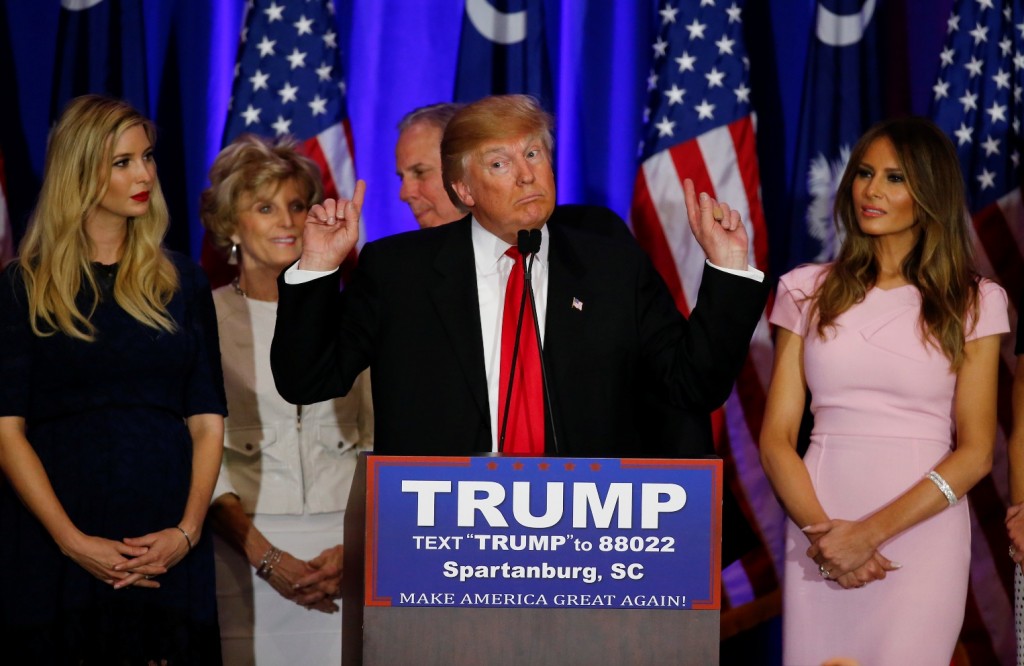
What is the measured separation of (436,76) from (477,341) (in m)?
2.21

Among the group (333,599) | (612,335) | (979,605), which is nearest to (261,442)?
(333,599)

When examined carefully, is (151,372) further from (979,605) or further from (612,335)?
(979,605)

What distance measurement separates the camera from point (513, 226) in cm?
229

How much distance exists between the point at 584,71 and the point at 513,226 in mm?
2106

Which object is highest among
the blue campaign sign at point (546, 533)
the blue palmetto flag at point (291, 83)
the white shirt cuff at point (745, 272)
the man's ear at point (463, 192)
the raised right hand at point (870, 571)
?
the blue palmetto flag at point (291, 83)

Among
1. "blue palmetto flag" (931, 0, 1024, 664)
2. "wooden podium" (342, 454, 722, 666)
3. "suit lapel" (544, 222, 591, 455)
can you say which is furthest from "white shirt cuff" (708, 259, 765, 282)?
"blue palmetto flag" (931, 0, 1024, 664)

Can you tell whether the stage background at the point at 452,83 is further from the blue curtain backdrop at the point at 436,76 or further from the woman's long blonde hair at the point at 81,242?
the woman's long blonde hair at the point at 81,242

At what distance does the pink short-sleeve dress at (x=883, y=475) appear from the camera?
2697mm

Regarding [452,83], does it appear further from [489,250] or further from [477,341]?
[477,341]

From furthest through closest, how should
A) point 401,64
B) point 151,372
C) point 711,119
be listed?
point 401,64, point 711,119, point 151,372

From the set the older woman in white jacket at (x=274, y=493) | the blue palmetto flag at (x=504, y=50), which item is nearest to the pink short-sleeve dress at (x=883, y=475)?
the older woman in white jacket at (x=274, y=493)

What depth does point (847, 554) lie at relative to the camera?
2656 mm

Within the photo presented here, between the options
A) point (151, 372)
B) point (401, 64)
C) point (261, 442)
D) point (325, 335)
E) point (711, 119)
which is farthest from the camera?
point (401, 64)

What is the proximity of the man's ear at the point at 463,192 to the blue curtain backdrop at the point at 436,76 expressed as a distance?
71.7 inches
